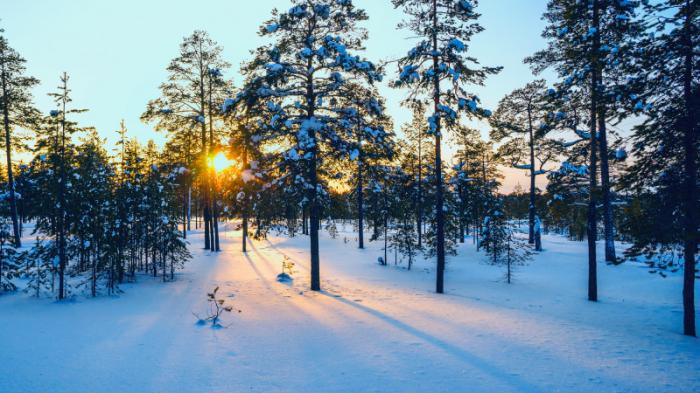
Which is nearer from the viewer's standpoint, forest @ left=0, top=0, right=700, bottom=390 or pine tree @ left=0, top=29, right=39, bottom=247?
forest @ left=0, top=0, right=700, bottom=390

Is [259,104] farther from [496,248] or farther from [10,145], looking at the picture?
[10,145]

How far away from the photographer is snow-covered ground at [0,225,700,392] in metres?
5.85

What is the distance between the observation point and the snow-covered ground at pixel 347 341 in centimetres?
585

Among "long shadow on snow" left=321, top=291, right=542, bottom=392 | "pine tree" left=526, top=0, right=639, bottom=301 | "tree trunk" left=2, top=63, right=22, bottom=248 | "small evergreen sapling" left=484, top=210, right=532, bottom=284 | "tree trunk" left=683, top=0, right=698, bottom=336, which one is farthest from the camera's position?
"small evergreen sapling" left=484, top=210, right=532, bottom=284

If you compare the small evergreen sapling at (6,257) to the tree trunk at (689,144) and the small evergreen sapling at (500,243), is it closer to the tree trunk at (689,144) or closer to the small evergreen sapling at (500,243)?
the tree trunk at (689,144)

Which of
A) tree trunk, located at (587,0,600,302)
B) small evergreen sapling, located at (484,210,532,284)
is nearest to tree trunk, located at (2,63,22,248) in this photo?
small evergreen sapling, located at (484,210,532,284)

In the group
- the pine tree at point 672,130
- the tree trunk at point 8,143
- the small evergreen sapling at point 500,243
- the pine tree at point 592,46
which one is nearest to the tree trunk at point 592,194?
the pine tree at point 592,46

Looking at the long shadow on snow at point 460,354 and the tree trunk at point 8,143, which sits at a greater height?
the tree trunk at point 8,143

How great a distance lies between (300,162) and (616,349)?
10.4 meters

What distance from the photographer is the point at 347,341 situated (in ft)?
25.8

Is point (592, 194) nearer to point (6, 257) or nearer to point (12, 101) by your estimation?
point (6, 257)

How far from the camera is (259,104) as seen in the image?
12.7 m

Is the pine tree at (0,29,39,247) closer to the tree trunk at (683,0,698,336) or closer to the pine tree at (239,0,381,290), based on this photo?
the pine tree at (239,0,381,290)

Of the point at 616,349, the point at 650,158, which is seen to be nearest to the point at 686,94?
the point at 650,158
